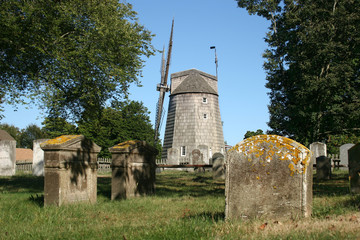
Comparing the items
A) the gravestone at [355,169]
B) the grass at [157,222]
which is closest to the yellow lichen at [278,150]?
the grass at [157,222]

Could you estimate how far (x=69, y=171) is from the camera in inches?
333

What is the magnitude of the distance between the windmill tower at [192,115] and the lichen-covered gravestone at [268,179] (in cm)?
3322

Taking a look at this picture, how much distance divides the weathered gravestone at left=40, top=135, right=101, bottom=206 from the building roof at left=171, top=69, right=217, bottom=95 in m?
32.3

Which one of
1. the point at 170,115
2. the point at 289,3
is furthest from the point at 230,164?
the point at 170,115

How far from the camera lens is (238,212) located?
5500 millimetres

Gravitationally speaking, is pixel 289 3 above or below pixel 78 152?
above

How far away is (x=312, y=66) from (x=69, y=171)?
21211 millimetres

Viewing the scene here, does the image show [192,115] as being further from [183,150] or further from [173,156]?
[173,156]

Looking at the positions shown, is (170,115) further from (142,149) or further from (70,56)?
(142,149)

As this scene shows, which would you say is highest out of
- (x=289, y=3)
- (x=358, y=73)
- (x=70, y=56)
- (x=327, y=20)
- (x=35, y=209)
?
(x=289, y=3)

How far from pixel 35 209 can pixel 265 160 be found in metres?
5.26

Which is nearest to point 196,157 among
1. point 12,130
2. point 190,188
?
point 190,188

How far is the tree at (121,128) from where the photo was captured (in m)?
44.3

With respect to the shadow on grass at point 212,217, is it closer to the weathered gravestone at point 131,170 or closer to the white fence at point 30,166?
the weathered gravestone at point 131,170
